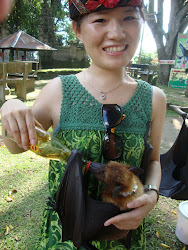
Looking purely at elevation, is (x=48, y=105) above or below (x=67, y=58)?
below

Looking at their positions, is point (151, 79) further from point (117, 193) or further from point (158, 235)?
point (117, 193)

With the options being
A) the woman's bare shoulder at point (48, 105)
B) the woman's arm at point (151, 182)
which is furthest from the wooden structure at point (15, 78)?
the woman's arm at point (151, 182)

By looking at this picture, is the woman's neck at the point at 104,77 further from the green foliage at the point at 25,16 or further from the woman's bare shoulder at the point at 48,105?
the green foliage at the point at 25,16

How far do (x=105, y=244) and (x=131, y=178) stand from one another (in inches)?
19.8

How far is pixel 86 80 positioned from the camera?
1.41 m

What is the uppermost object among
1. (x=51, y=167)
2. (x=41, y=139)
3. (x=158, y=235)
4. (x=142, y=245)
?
(x=41, y=139)

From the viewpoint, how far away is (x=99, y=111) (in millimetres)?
1308

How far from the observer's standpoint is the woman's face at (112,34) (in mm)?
1151

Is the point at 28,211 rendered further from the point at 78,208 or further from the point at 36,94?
the point at 36,94

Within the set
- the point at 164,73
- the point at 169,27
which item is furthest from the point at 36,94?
the point at 169,27

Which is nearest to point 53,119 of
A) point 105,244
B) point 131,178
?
point 131,178

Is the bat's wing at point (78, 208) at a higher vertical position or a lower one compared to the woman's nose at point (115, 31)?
lower

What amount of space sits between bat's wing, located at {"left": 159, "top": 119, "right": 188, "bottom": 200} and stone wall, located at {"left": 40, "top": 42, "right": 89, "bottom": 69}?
17.6m

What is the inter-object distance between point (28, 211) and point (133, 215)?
2.06 m
